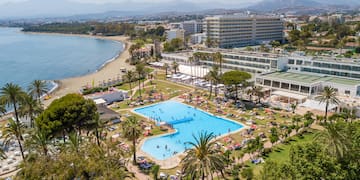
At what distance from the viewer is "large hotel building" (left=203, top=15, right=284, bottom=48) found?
123 meters

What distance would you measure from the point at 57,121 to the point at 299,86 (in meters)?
45.0

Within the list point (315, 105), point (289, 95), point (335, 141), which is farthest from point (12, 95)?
point (315, 105)

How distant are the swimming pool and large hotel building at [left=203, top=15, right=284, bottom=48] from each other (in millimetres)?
71946

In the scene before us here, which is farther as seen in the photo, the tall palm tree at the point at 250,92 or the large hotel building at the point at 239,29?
the large hotel building at the point at 239,29

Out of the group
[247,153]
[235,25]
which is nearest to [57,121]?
[247,153]

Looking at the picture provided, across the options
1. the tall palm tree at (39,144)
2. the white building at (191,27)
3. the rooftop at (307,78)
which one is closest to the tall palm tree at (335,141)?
the tall palm tree at (39,144)

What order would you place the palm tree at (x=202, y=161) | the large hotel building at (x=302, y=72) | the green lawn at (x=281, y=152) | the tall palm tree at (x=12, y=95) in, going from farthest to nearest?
the large hotel building at (x=302, y=72), the tall palm tree at (x=12, y=95), the green lawn at (x=281, y=152), the palm tree at (x=202, y=161)

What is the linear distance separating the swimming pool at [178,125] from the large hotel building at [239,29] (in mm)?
71946

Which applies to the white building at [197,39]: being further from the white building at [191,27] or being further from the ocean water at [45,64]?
the white building at [191,27]

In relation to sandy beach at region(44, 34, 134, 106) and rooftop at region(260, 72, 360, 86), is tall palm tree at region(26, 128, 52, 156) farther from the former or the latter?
rooftop at region(260, 72, 360, 86)

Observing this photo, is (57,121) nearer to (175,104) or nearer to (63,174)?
(63,174)

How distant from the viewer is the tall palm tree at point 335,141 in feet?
72.4

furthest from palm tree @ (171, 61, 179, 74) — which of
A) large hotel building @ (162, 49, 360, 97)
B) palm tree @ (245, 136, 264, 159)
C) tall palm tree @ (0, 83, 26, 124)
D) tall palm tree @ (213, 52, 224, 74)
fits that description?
palm tree @ (245, 136, 264, 159)

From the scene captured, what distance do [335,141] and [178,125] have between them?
28547mm
